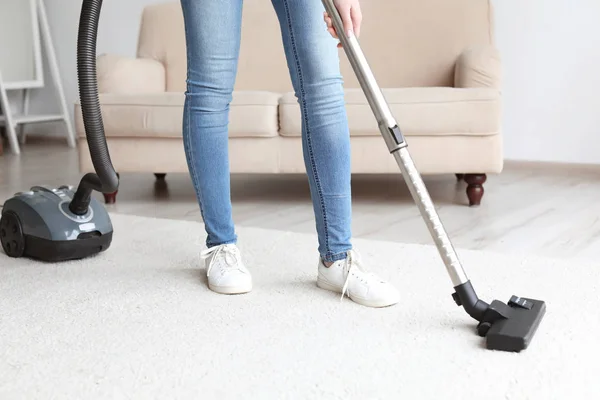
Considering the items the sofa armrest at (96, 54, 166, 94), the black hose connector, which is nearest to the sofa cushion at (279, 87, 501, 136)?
the sofa armrest at (96, 54, 166, 94)

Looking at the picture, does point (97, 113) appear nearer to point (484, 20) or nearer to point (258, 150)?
point (258, 150)

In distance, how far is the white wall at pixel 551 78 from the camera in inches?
133

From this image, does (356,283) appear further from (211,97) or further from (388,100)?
(388,100)

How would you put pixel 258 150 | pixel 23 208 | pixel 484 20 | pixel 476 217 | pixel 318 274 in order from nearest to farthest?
pixel 318 274 < pixel 23 208 < pixel 476 217 < pixel 258 150 < pixel 484 20

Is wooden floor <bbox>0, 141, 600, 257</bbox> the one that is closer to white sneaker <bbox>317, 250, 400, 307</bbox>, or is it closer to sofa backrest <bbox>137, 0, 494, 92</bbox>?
sofa backrest <bbox>137, 0, 494, 92</bbox>

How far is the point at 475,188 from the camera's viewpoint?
8.73 ft

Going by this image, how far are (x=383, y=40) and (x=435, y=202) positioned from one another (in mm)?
802

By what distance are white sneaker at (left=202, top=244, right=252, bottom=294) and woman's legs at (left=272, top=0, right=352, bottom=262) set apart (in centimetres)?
20

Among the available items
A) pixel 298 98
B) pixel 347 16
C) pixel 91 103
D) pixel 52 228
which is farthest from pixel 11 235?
pixel 347 16

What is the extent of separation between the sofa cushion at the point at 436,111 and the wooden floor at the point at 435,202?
0.27 m

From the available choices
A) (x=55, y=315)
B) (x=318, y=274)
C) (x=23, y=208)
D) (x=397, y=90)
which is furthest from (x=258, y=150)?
(x=55, y=315)

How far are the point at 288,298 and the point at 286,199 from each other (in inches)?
52.3

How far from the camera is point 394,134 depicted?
129 centimetres

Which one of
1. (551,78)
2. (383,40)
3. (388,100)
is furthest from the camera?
(551,78)
